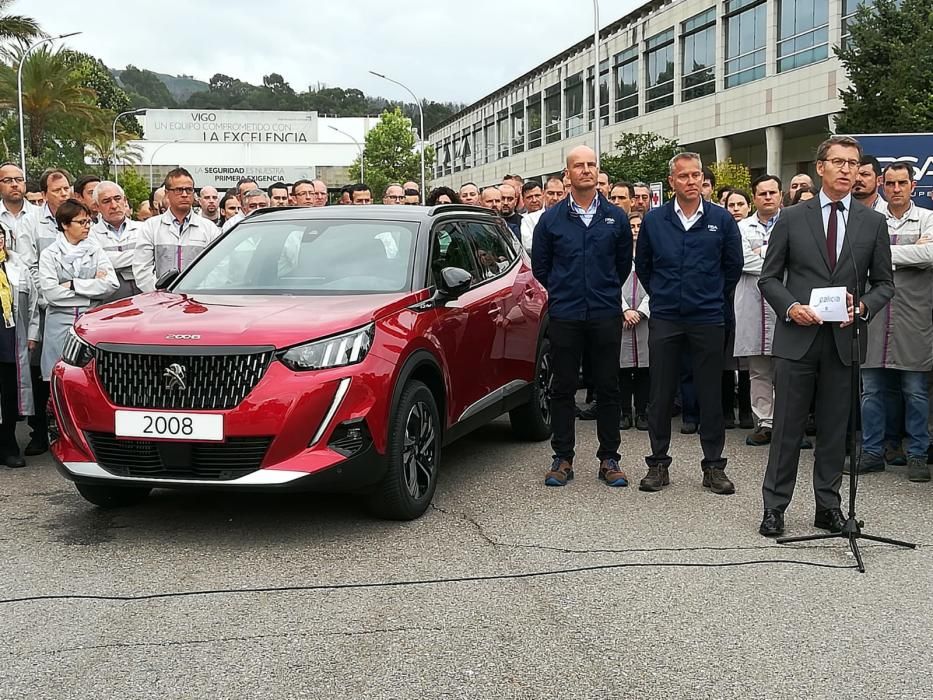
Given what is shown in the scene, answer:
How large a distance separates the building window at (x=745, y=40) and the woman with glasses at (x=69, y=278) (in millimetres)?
32459

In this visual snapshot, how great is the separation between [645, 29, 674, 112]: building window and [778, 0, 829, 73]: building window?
29.4 feet

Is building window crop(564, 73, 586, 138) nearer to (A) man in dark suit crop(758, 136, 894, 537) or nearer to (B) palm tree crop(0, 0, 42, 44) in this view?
(B) palm tree crop(0, 0, 42, 44)

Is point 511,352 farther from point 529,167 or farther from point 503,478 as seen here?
point 529,167

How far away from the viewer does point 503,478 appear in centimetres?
720

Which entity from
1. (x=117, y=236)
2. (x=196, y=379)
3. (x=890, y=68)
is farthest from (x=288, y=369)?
(x=890, y=68)

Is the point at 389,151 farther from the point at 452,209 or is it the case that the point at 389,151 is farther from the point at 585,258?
the point at 585,258

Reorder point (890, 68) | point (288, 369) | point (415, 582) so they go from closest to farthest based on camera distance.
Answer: point (415, 582) < point (288, 369) < point (890, 68)

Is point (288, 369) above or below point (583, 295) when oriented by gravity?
below

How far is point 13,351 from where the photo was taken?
25.4 ft

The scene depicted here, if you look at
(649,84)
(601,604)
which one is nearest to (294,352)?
(601,604)

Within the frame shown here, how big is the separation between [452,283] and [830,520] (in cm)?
252

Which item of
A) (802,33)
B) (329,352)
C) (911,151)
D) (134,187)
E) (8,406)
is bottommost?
(8,406)

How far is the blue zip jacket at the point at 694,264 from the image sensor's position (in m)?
6.71

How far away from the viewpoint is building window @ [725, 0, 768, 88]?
36625 millimetres
